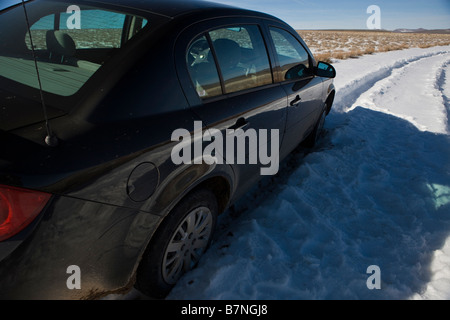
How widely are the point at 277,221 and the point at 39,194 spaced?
77.7 inches

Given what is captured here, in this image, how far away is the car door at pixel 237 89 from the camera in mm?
1746

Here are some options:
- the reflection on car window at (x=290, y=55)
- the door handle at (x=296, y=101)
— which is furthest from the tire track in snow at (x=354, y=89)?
the door handle at (x=296, y=101)

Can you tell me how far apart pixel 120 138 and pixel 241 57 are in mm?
1410

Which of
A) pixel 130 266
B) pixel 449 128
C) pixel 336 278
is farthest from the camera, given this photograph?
pixel 449 128

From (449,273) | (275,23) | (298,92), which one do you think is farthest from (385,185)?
(275,23)

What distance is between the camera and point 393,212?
2.85 meters

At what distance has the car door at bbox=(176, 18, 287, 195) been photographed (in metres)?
1.75

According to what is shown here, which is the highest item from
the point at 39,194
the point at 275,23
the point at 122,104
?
the point at 275,23

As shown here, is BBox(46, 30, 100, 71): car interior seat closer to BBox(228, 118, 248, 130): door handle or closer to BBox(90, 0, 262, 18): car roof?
BBox(90, 0, 262, 18): car roof

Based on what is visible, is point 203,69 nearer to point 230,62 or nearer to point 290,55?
point 230,62

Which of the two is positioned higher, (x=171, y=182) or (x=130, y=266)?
(x=171, y=182)

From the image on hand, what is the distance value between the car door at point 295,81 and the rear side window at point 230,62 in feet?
0.74

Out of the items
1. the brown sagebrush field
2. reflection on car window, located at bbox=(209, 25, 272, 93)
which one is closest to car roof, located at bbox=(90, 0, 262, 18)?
reflection on car window, located at bbox=(209, 25, 272, 93)

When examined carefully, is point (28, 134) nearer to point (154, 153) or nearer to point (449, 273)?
point (154, 153)
